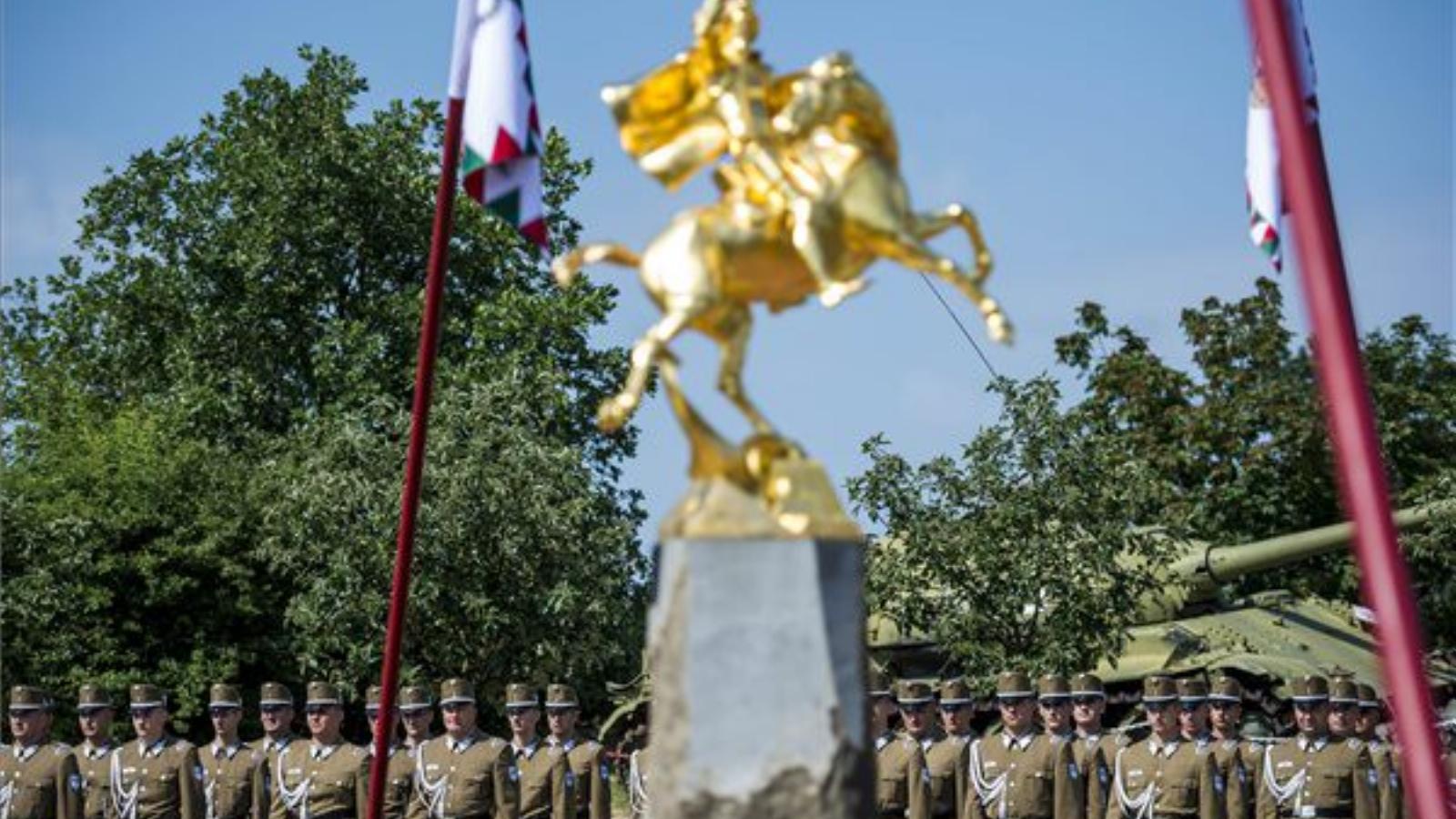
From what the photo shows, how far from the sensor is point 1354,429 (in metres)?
Answer: 4.78

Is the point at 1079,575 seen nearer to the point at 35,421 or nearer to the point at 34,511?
the point at 34,511

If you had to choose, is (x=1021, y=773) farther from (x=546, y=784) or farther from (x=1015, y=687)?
(x=546, y=784)

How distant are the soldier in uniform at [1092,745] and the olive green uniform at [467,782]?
3.44 meters

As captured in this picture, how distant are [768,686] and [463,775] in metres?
9.41

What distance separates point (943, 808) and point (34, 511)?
1717 cm

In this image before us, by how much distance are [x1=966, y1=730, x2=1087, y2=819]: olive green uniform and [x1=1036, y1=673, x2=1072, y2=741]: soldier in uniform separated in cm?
12

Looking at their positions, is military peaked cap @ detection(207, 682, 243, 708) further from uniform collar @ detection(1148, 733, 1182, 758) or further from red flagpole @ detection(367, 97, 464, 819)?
red flagpole @ detection(367, 97, 464, 819)

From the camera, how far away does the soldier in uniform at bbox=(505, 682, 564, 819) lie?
14.0 meters

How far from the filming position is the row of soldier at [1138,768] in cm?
1362

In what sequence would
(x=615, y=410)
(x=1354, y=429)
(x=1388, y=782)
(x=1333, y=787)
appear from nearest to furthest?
(x=1354, y=429) → (x=615, y=410) → (x=1388, y=782) → (x=1333, y=787)

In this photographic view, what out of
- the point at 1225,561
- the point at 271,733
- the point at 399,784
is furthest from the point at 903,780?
the point at 1225,561

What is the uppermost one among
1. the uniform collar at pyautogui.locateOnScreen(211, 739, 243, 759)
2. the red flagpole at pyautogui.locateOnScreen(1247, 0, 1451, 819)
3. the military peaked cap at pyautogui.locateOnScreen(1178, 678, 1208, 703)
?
the red flagpole at pyautogui.locateOnScreen(1247, 0, 1451, 819)

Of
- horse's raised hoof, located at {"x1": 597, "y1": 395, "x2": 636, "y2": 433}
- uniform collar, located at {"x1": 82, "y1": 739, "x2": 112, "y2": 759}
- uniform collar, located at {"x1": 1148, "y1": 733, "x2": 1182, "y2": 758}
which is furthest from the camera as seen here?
uniform collar, located at {"x1": 82, "y1": 739, "x2": 112, "y2": 759}

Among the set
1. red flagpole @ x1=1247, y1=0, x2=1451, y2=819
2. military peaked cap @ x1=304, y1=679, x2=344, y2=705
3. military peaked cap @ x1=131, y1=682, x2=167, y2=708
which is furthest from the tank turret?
red flagpole @ x1=1247, y1=0, x2=1451, y2=819
